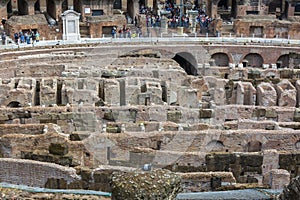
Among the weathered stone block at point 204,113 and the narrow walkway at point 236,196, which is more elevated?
the narrow walkway at point 236,196

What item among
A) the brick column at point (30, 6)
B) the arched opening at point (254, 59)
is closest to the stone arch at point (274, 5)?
the arched opening at point (254, 59)

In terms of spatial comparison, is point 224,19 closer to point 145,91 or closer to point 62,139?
point 145,91

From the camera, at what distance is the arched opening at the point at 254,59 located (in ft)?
125

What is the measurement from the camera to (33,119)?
22.1 metres

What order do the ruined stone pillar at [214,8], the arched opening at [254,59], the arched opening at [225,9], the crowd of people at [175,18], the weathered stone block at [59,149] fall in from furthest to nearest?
the arched opening at [225,9] → the ruined stone pillar at [214,8] → the crowd of people at [175,18] → the arched opening at [254,59] → the weathered stone block at [59,149]

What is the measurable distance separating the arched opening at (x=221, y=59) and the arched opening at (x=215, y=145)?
19.4m

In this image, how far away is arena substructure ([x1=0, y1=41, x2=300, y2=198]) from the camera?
1647 centimetres

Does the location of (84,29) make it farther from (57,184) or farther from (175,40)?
(57,184)

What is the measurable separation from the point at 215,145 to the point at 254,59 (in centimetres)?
2006

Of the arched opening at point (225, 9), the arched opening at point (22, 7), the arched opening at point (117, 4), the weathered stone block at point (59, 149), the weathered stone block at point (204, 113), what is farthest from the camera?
the arched opening at point (225, 9)

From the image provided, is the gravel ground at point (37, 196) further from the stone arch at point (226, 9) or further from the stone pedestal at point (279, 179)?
the stone arch at point (226, 9)

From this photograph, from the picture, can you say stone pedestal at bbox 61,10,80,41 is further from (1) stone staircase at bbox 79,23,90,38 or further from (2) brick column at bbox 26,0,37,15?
(2) brick column at bbox 26,0,37,15

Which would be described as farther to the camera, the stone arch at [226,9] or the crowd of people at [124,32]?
the stone arch at [226,9]

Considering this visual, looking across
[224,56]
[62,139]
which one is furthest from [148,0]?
[62,139]
